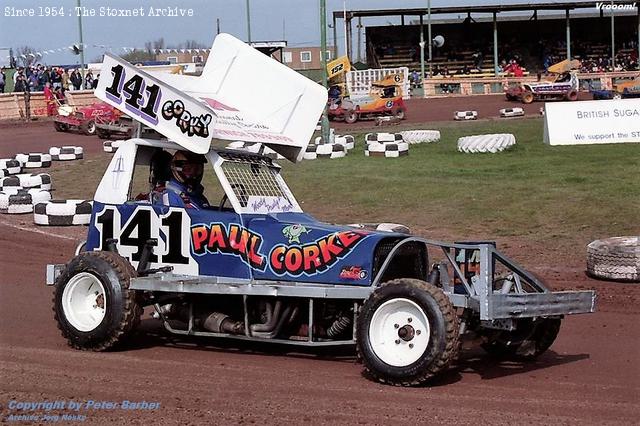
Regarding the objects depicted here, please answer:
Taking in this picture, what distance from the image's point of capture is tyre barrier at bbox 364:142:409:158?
21078 millimetres

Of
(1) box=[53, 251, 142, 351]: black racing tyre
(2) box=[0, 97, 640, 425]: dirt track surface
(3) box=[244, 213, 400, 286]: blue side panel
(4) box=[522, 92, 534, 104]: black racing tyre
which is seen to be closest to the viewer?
(2) box=[0, 97, 640, 425]: dirt track surface

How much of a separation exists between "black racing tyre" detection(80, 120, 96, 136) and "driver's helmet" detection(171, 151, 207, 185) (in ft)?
74.9

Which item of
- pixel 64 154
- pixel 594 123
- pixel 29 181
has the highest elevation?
pixel 594 123

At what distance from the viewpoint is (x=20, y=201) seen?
48.9ft

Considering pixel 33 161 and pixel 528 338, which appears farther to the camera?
pixel 33 161

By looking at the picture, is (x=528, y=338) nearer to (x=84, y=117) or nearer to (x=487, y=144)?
(x=487, y=144)

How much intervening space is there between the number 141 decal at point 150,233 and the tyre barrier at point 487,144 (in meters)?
14.0

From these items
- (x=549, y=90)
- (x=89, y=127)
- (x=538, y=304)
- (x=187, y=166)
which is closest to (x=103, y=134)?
(x=89, y=127)

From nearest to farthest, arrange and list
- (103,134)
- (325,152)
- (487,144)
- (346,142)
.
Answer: (487,144) → (325,152) → (346,142) → (103,134)

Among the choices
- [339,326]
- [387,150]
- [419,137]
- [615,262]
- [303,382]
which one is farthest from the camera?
[419,137]

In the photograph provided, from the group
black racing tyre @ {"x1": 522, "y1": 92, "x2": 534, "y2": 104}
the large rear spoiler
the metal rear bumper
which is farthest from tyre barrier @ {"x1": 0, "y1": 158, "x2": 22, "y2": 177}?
black racing tyre @ {"x1": 522, "y1": 92, "x2": 534, "y2": 104}

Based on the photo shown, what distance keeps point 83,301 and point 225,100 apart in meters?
1.98

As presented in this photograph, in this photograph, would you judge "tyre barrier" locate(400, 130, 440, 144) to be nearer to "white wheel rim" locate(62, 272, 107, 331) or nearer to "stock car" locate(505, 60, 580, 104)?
"stock car" locate(505, 60, 580, 104)

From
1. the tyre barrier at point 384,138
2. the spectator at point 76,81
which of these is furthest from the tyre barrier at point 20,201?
the spectator at point 76,81
